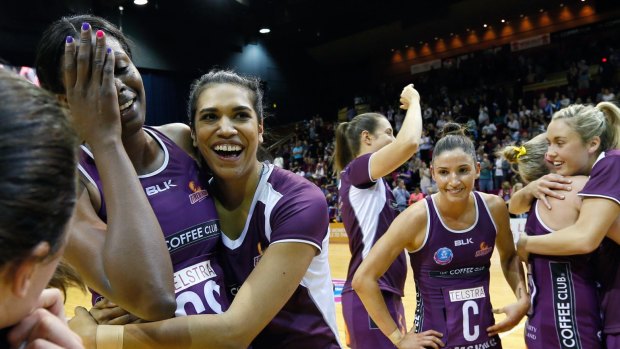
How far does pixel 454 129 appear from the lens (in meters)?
3.48

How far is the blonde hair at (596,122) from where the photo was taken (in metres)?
2.56

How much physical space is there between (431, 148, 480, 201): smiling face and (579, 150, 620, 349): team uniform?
0.56 metres

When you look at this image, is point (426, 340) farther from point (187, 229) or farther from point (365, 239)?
point (187, 229)

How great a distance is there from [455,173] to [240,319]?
66.8 inches

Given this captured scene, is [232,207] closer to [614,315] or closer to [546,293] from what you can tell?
[546,293]

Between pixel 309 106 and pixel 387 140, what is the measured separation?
21.2 metres

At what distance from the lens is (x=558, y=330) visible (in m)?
2.53

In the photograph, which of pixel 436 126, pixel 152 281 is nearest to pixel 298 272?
pixel 152 281

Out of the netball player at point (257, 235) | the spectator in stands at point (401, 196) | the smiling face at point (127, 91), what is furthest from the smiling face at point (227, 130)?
the spectator in stands at point (401, 196)

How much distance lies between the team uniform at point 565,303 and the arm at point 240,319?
1481mm

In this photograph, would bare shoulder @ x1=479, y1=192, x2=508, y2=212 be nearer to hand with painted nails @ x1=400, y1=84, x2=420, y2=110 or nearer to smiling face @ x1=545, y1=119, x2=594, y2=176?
smiling face @ x1=545, y1=119, x2=594, y2=176

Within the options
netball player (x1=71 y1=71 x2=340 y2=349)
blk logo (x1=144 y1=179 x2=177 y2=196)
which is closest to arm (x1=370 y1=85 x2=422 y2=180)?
netball player (x1=71 y1=71 x2=340 y2=349)

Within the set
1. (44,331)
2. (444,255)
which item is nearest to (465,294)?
(444,255)

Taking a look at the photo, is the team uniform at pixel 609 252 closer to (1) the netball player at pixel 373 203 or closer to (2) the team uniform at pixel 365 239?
(1) the netball player at pixel 373 203
